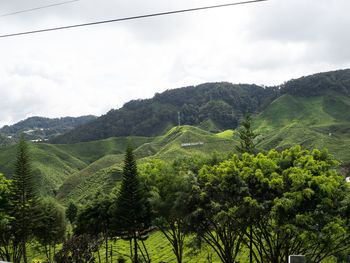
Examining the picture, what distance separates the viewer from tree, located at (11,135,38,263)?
881 inches

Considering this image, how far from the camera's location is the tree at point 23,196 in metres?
22.4

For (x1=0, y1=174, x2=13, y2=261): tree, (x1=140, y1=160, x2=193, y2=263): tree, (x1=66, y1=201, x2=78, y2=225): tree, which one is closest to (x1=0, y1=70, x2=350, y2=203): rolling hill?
(x1=66, y1=201, x2=78, y2=225): tree

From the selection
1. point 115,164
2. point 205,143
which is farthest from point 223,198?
point 205,143

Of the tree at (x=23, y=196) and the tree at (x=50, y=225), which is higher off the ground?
the tree at (x=23, y=196)

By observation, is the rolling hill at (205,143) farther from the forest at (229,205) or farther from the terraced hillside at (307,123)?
the forest at (229,205)

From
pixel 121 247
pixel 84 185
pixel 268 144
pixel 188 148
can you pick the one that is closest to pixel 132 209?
pixel 121 247

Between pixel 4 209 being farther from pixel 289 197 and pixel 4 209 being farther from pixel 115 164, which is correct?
pixel 115 164

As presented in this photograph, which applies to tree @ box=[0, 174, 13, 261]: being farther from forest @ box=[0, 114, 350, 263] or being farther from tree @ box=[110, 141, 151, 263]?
tree @ box=[110, 141, 151, 263]

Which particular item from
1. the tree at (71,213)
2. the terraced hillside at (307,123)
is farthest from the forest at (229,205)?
the terraced hillside at (307,123)

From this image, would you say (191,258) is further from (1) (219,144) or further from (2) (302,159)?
(1) (219,144)

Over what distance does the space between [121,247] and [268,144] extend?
97605mm

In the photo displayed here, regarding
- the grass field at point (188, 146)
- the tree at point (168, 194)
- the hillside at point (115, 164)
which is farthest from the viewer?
the grass field at point (188, 146)

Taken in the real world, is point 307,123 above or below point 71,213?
above

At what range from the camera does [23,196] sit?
74.5 ft
